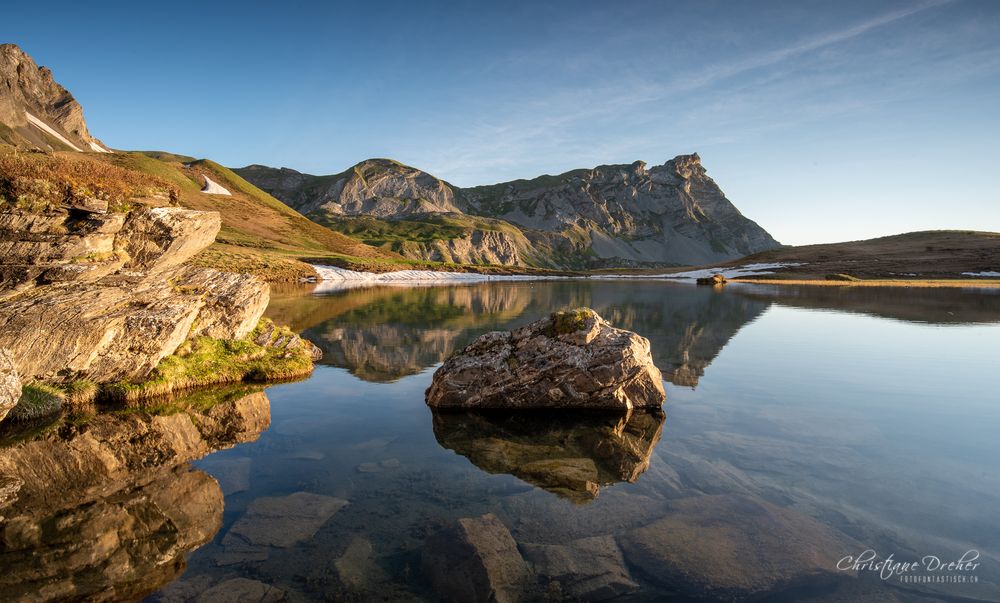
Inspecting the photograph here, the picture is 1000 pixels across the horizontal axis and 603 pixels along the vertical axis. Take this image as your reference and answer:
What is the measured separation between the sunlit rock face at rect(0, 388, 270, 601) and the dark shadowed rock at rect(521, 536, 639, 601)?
240 inches

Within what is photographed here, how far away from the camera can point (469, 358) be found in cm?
1842

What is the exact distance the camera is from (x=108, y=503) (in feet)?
32.6

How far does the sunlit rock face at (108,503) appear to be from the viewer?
301 inches

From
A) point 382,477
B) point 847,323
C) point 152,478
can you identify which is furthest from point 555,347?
point 847,323

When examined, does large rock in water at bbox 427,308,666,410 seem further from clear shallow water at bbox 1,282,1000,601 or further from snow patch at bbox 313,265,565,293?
snow patch at bbox 313,265,565,293

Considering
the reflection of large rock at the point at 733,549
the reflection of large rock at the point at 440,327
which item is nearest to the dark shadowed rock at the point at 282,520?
the reflection of large rock at the point at 733,549

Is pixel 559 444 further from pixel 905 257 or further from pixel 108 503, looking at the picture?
pixel 905 257

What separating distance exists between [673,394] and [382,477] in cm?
1261

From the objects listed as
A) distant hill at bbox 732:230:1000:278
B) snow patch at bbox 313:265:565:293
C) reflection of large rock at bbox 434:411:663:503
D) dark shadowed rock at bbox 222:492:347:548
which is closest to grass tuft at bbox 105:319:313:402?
reflection of large rock at bbox 434:411:663:503

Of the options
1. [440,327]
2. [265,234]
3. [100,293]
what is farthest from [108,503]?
[265,234]

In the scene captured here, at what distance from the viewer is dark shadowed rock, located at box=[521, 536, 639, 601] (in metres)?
7.59

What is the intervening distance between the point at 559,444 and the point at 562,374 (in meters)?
3.75

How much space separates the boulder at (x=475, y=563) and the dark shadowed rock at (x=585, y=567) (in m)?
0.37

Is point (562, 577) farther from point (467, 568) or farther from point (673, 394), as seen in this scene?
point (673, 394)
